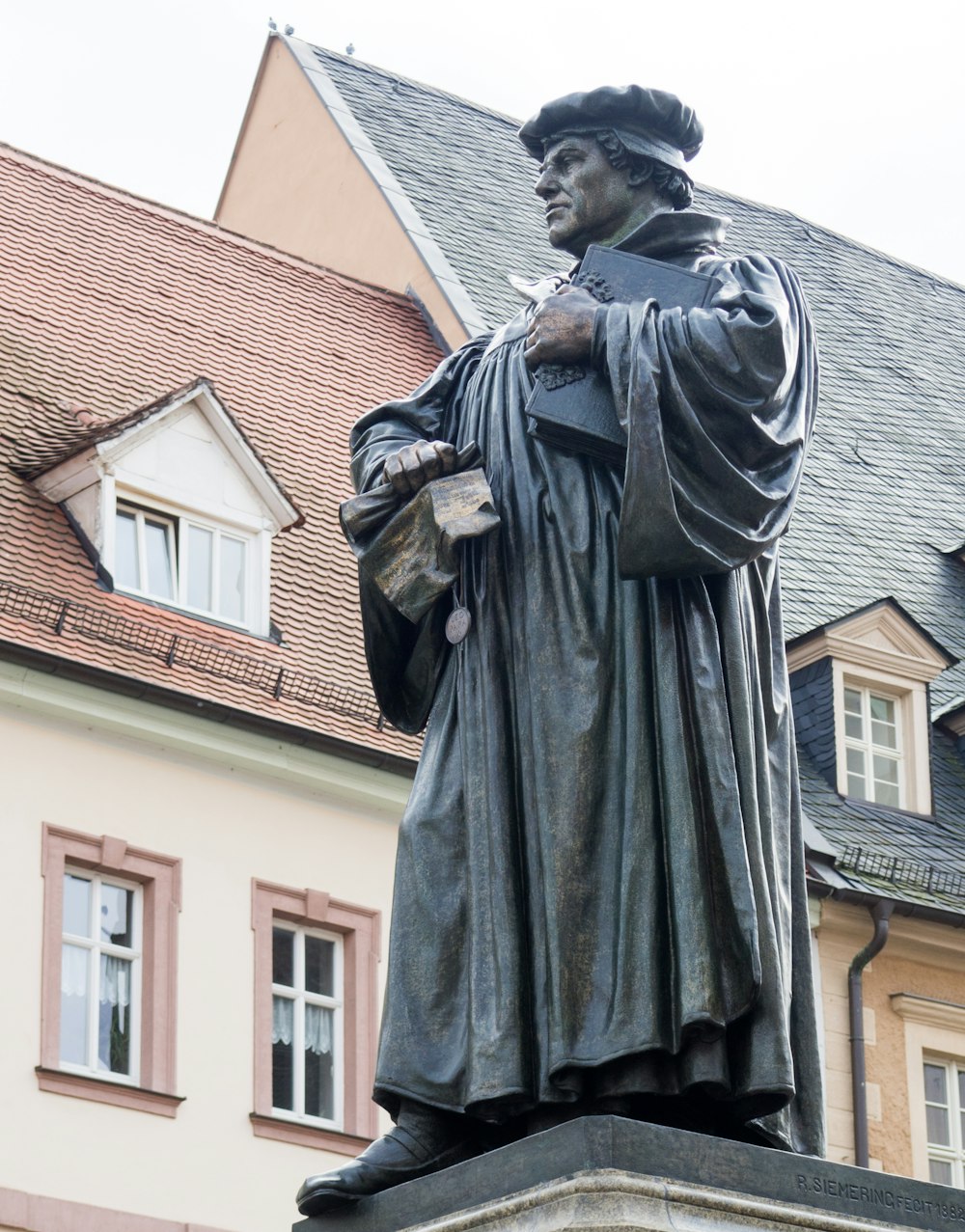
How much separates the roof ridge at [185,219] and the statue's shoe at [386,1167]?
1656cm

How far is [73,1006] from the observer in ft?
51.6

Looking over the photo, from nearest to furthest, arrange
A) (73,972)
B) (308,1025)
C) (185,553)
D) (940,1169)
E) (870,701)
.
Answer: (73,972) < (308,1025) < (185,553) < (940,1169) < (870,701)

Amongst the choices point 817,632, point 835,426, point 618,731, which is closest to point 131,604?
point 817,632

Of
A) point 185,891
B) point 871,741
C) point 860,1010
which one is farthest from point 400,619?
point 871,741

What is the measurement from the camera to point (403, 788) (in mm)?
17156

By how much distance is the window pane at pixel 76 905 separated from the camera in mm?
15984

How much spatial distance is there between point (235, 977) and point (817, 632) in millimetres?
4659

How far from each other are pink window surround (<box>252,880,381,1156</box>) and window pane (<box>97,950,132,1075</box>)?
75 centimetres

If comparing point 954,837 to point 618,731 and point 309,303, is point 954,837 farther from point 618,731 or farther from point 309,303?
point 618,731

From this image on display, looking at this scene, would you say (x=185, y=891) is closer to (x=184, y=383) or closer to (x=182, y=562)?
(x=182, y=562)

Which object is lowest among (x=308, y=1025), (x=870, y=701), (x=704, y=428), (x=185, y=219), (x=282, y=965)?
(x=704, y=428)

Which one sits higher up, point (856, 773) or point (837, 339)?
point (837, 339)

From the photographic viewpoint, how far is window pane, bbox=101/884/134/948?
52.8ft

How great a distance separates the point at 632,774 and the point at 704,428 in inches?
21.1
